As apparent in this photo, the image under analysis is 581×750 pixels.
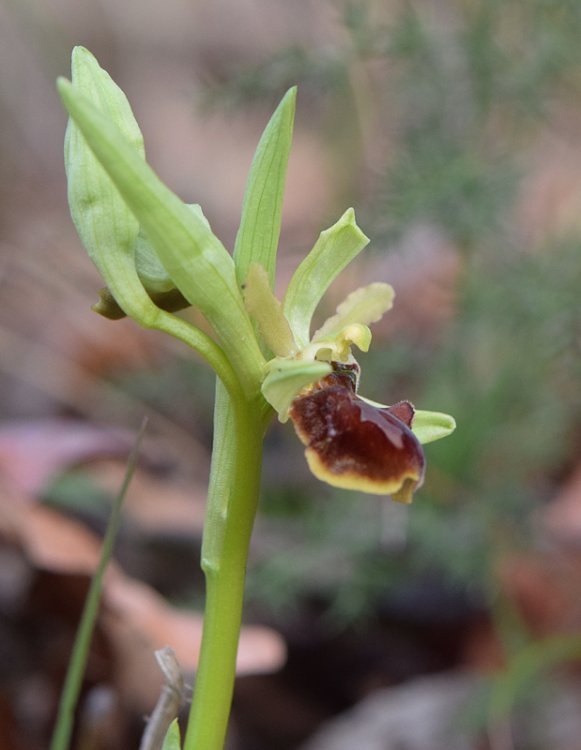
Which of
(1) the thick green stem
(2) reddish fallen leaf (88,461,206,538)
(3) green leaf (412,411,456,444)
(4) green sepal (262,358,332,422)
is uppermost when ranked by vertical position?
(2) reddish fallen leaf (88,461,206,538)

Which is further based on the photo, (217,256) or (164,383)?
(164,383)

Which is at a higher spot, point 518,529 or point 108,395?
point 108,395

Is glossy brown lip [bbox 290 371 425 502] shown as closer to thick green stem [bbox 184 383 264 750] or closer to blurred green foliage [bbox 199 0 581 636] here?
thick green stem [bbox 184 383 264 750]

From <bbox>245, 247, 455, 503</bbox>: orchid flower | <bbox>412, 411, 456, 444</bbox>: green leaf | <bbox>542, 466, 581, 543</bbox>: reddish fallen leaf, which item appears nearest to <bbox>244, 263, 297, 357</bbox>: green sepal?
<bbox>245, 247, 455, 503</bbox>: orchid flower

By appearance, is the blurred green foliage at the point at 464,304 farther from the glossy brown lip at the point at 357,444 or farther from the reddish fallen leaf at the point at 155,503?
the glossy brown lip at the point at 357,444

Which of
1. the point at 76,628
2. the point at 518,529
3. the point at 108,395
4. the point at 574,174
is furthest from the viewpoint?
the point at 574,174

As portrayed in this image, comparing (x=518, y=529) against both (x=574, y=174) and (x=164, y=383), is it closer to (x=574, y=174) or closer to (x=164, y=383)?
(x=164, y=383)

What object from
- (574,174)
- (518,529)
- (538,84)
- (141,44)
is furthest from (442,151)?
(141,44)
